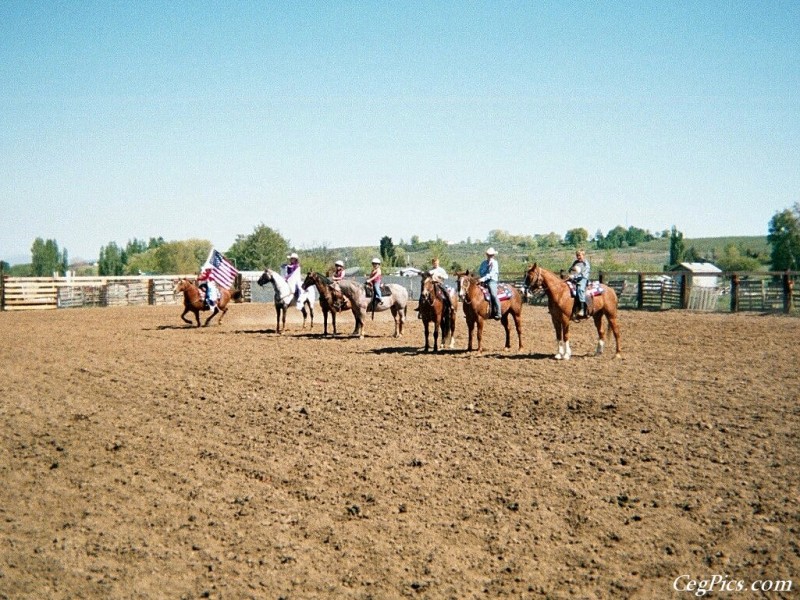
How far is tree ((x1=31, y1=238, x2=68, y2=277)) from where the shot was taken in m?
132

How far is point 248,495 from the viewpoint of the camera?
7340mm

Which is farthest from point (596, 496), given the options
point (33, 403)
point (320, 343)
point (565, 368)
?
point (320, 343)

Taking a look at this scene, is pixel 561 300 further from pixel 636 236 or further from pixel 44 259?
pixel 636 236

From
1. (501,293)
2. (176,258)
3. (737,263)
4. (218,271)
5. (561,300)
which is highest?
(176,258)

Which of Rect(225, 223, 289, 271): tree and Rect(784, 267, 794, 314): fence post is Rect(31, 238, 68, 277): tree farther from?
Rect(784, 267, 794, 314): fence post

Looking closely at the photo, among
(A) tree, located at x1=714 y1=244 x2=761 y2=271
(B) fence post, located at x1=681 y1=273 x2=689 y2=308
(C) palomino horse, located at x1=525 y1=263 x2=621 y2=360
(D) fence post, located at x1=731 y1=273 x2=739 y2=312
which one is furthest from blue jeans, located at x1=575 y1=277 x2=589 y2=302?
(A) tree, located at x1=714 y1=244 x2=761 y2=271

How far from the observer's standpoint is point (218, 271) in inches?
Answer: 1036

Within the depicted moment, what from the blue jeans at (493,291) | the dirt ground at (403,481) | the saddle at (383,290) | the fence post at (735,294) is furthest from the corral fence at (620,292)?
the dirt ground at (403,481)

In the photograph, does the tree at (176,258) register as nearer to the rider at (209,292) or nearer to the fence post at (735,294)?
the rider at (209,292)

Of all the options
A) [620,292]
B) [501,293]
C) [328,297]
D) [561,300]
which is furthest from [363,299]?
[620,292]

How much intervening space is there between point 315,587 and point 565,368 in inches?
397

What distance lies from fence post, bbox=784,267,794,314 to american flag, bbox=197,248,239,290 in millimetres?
22136

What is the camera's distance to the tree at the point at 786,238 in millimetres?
85750

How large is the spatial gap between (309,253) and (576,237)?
97670 millimetres
